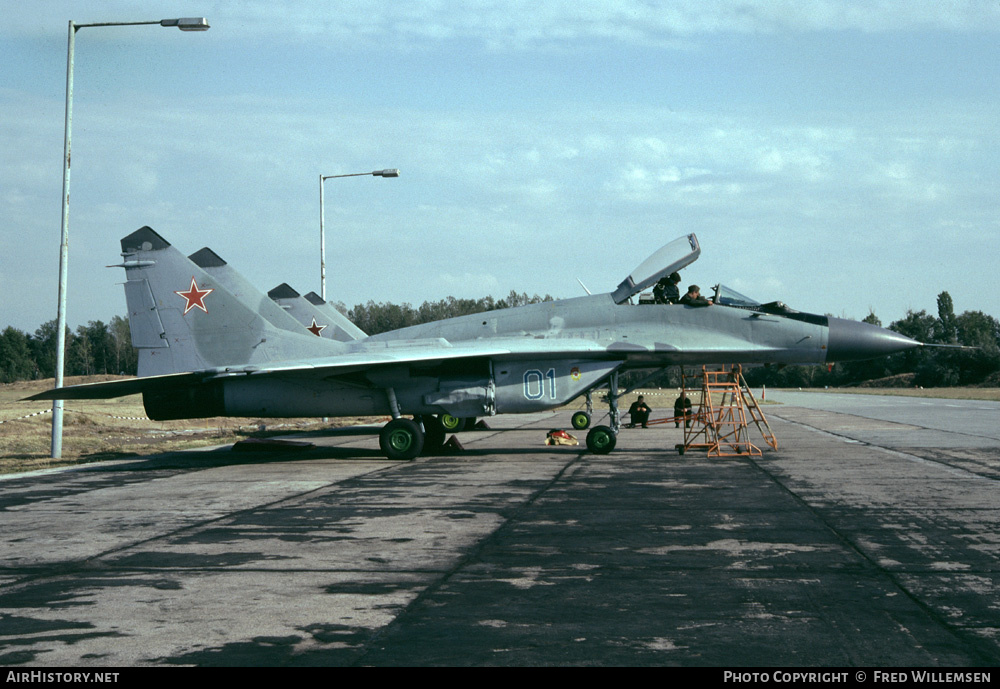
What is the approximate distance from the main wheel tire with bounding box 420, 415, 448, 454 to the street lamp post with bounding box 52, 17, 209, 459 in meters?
7.24

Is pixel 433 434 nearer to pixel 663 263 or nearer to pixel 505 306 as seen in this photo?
pixel 663 263

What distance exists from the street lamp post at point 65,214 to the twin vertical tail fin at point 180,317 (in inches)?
50.1

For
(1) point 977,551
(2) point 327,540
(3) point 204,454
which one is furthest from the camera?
(3) point 204,454

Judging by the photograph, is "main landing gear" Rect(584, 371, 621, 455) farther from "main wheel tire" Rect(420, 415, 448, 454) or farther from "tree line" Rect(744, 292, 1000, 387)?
"tree line" Rect(744, 292, 1000, 387)

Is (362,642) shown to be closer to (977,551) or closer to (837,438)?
(977,551)

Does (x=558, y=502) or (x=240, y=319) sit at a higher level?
(x=240, y=319)

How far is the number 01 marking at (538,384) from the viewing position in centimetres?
1648

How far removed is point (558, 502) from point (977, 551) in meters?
4.65

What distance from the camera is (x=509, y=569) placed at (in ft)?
22.0

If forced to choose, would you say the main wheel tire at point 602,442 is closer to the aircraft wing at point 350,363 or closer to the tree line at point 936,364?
the aircraft wing at point 350,363

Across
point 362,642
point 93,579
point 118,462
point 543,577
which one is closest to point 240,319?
point 118,462

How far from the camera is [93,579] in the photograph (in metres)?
6.50

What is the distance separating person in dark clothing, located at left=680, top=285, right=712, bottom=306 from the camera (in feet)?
55.3

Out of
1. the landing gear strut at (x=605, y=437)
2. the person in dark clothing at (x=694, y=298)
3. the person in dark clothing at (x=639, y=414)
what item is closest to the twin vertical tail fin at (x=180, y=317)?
the landing gear strut at (x=605, y=437)
